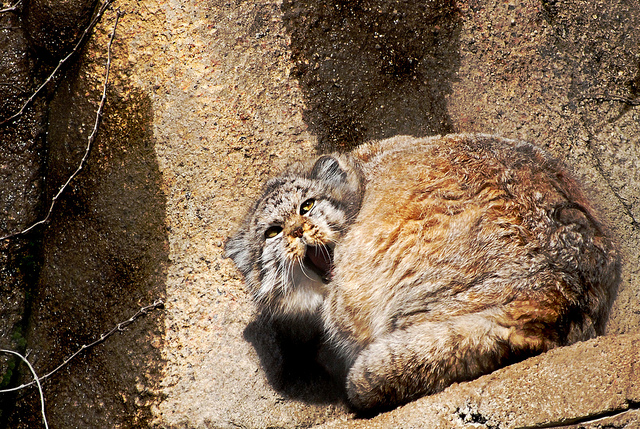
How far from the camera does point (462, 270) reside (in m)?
2.71

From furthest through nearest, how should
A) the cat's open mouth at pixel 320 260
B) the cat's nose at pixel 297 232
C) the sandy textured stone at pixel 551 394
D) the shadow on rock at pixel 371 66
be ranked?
1. the shadow on rock at pixel 371 66
2. the cat's open mouth at pixel 320 260
3. the cat's nose at pixel 297 232
4. the sandy textured stone at pixel 551 394

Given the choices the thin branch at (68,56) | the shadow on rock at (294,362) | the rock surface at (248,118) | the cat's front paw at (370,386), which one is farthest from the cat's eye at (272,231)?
the thin branch at (68,56)

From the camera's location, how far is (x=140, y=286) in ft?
11.1

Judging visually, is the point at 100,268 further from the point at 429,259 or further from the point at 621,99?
the point at 621,99

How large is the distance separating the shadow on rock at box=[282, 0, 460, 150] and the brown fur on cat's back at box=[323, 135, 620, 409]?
51 cm

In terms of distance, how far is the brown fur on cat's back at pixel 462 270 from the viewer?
2488 millimetres

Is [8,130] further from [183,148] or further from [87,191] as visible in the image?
[183,148]

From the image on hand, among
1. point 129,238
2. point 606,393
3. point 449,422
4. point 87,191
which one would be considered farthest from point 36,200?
point 606,393

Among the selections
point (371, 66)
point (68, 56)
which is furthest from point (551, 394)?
point (68, 56)

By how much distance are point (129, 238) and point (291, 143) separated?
1279mm

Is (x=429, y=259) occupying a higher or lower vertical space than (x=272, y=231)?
lower

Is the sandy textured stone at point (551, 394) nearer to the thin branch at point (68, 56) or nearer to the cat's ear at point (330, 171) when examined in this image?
the cat's ear at point (330, 171)

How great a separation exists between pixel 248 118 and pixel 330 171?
82 cm

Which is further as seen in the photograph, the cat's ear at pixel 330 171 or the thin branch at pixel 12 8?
the thin branch at pixel 12 8
